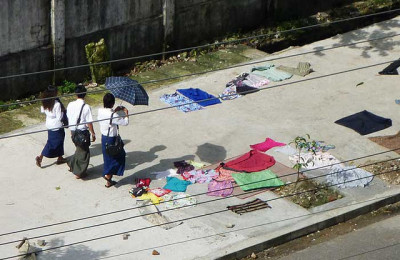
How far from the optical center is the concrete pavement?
1138 centimetres

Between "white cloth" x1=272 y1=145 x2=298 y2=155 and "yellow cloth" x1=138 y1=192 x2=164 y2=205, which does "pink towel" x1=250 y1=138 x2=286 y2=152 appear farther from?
"yellow cloth" x1=138 y1=192 x2=164 y2=205

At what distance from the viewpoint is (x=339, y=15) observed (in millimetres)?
20312

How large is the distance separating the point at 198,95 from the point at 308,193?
144 inches

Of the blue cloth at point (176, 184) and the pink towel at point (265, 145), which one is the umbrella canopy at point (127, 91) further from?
the pink towel at point (265, 145)

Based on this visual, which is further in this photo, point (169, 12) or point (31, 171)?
point (169, 12)

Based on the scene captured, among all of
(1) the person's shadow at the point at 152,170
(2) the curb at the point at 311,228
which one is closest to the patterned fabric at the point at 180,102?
(1) the person's shadow at the point at 152,170

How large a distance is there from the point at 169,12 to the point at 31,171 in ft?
17.7

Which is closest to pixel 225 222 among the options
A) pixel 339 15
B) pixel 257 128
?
pixel 257 128

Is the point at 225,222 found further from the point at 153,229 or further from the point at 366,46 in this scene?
the point at 366,46

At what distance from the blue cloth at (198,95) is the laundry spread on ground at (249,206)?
3.40 m

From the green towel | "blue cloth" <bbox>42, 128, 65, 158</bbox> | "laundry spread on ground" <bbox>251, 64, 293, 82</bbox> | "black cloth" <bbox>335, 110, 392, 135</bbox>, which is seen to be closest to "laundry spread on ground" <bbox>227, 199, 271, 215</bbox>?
the green towel

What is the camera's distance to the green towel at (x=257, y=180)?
12719 millimetres

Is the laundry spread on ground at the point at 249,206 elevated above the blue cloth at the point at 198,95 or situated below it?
below

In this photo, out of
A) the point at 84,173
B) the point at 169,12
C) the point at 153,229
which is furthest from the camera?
the point at 169,12
